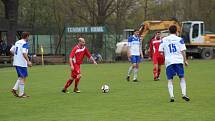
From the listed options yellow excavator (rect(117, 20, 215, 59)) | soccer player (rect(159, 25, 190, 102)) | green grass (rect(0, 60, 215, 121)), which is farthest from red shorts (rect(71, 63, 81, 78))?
yellow excavator (rect(117, 20, 215, 59))

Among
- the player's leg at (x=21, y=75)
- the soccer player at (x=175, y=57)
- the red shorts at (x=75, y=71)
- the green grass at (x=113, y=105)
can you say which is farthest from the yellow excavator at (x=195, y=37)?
the soccer player at (x=175, y=57)

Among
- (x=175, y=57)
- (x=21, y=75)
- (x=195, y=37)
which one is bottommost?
(x=21, y=75)

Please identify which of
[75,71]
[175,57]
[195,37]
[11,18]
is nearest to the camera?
[175,57]

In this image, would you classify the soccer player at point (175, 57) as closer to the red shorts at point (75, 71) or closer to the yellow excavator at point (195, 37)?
the red shorts at point (75, 71)

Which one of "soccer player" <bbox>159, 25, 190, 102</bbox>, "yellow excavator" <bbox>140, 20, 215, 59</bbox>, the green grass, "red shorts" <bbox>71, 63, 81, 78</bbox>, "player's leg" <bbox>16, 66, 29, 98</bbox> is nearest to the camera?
the green grass

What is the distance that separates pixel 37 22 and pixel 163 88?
55.1m

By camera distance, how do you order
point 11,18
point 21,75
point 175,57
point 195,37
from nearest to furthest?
point 175,57
point 21,75
point 11,18
point 195,37

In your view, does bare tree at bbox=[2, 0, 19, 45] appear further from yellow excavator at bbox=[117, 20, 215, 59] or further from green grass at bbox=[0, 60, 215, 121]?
green grass at bbox=[0, 60, 215, 121]

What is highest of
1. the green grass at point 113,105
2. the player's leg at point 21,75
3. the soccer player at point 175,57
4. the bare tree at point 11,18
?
the bare tree at point 11,18

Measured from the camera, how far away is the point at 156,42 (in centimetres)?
2342

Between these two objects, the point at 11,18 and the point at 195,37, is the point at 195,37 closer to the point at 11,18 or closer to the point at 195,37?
the point at 195,37

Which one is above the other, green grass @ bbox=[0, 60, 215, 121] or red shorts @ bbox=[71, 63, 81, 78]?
red shorts @ bbox=[71, 63, 81, 78]

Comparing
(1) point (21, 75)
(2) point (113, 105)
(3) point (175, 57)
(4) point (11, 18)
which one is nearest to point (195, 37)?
(4) point (11, 18)

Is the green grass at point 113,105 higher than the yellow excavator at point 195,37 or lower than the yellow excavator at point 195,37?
lower
